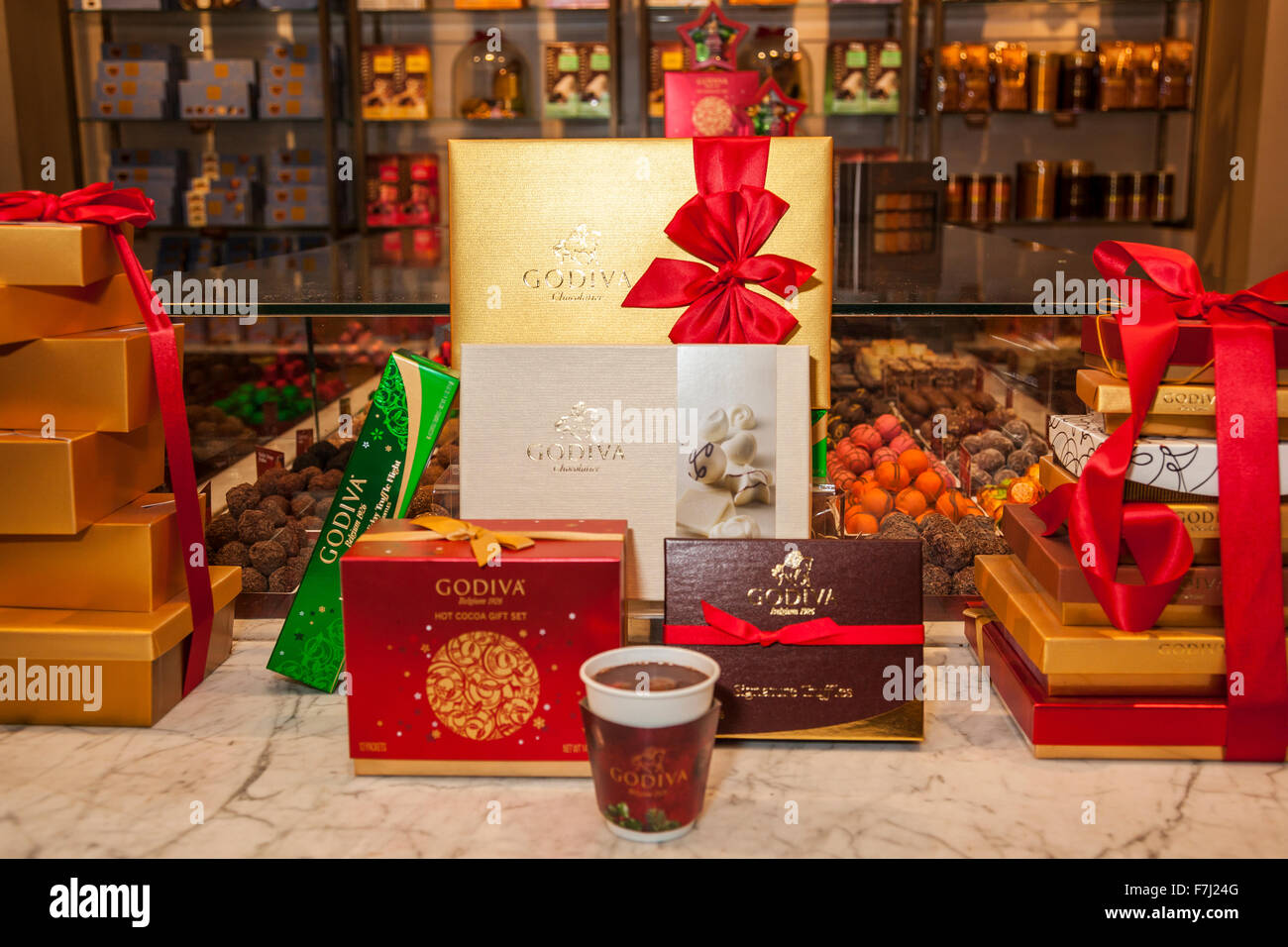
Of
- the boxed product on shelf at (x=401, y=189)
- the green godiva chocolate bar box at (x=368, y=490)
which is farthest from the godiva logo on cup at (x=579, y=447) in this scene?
the boxed product on shelf at (x=401, y=189)

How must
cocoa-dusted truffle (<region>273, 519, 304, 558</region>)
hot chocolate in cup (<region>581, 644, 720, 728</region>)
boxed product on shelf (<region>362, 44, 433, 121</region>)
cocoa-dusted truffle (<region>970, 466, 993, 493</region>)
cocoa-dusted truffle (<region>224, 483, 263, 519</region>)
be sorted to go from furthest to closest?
1. boxed product on shelf (<region>362, 44, 433, 121</region>)
2. cocoa-dusted truffle (<region>970, 466, 993, 493</region>)
3. cocoa-dusted truffle (<region>224, 483, 263, 519</region>)
4. cocoa-dusted truffle (<region>273, 519, 304, 558</region>)
5. hot chocolate in cup (<region>581, 644, 720, 728</region>)

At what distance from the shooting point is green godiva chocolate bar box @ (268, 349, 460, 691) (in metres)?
1.14

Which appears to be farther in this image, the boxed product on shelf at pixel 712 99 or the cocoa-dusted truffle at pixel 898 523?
the boxed product on shelf at pixel 712 99

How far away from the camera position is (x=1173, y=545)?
3.38ft

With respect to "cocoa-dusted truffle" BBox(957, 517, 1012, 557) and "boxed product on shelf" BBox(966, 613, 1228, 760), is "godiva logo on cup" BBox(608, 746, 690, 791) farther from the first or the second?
"cocoa-dusted truffle" BBox(957, 517, 1012, 557)

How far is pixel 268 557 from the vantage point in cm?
154

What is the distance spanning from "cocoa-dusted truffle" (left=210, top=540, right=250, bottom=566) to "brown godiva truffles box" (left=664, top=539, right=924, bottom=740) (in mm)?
765

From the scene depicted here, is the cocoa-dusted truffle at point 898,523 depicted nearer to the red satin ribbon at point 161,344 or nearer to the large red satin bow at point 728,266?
the large red satin bow at point 728,266

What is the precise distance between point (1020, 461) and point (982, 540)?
426 mm

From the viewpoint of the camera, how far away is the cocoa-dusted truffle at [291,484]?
5.90 feet

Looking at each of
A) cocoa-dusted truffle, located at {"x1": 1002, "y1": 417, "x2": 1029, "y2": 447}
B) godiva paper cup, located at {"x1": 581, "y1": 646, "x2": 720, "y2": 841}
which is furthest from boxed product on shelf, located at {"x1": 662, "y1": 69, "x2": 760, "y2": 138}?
godiva paper cup, located at {"x1": 581, "y1": 646, "x2": 720, "y2": 841}

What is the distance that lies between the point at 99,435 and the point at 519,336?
0.43m

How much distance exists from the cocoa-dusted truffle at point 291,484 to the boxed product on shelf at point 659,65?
3.79 m
